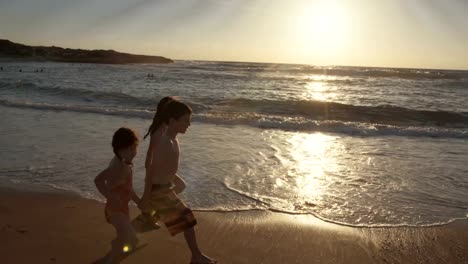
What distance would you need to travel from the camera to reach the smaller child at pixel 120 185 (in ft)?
11.0

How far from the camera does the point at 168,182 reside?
374 centimetres

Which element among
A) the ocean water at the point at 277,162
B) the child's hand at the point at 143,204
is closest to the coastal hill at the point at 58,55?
the ocean water at the point at 277,162

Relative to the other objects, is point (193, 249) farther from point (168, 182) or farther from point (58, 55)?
point (58, 55)

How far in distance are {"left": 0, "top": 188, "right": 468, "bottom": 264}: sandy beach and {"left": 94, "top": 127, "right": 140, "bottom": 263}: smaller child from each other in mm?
455

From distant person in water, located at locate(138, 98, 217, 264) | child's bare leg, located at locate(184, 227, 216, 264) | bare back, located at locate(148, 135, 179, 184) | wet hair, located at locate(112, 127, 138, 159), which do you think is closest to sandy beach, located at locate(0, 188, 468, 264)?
child's bare leg, located at locate(184, 227, 216, 264)

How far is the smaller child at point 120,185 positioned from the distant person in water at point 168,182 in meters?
0.25

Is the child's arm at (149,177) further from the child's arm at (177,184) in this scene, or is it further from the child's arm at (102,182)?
the child's arm at (102,182)

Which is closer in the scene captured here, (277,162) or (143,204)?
(143,204)

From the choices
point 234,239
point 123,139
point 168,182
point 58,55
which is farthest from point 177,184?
point 58,55

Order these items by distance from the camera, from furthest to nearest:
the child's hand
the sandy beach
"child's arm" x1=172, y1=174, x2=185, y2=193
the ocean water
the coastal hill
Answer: the coastal hill → the ocean water → the sandy beach → "child's arm" x1=172, y1=174, x2=185, y2=193 → the child's hand

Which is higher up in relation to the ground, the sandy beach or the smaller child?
the smaller child

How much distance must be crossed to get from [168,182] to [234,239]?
107cm

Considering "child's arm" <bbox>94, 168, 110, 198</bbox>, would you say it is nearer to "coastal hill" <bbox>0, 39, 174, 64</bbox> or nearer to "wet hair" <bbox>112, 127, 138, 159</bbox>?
"wet hair" <bbox>112, 127, 138, 159</bbox>

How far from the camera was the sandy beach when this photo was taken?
397cm
